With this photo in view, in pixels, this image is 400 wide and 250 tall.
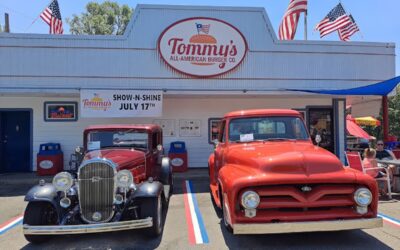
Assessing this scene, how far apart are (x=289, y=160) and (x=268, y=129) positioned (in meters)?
1.46

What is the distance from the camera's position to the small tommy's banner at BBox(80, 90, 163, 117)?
35.8 feet

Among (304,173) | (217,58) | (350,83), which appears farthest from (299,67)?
(304,173)

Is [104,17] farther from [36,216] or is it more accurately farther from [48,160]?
[36,216]

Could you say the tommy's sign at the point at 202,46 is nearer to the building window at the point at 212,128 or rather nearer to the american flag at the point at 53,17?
the building window at the point at 212,128

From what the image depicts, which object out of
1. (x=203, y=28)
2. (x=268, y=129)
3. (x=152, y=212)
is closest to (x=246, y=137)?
(x=268, y=129)

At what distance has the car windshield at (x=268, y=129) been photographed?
5.79 m

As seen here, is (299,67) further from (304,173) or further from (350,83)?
(304,173)

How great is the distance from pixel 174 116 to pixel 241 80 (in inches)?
116

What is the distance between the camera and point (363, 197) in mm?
4238

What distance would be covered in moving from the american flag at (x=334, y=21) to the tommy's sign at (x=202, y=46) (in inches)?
171

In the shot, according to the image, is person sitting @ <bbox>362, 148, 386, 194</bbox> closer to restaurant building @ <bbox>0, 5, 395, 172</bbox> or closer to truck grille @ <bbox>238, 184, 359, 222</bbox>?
truck grille @ <bbox>238, 184, 359, 222</bbox>

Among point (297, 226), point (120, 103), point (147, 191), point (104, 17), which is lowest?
point (297, 226)

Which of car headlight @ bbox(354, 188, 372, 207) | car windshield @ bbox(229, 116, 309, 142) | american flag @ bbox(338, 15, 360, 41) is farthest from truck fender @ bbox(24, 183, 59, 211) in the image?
american flag @ bbox(338, 15, 360, 41)

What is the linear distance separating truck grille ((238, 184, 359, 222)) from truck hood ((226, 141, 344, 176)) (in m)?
0.22
